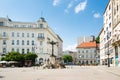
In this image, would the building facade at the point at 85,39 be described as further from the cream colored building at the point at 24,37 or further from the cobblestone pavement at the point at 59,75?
the cobblestone pavement at the point at 59,75

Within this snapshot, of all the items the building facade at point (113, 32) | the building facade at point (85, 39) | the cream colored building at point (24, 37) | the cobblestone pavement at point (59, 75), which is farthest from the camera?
the building facade at point (85, 39)


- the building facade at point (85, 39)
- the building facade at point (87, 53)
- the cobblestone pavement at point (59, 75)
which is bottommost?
the cobblestone pavement at point (59, 75)

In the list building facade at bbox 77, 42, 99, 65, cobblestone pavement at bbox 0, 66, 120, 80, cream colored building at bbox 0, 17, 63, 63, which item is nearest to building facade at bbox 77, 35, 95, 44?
building facade at bbox 77, 42, 99, 65

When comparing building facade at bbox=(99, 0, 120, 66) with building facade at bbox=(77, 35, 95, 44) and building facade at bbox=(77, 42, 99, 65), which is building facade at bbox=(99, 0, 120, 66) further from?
building facade at bbox=(77, 35, 95, 44)

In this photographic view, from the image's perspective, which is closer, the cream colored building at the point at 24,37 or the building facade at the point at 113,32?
the building facade at the point at 113,32

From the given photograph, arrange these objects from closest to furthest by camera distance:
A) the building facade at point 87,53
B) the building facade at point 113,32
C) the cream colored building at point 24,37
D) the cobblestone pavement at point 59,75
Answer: the cobblestone pavement at point 59,75
the building facade at point 113,32
the cream colored building at point 24,37
the building facade at point 87,53

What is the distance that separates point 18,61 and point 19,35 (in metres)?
16.5

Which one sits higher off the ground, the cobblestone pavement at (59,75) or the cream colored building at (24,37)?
the cream colored building at (24,37)

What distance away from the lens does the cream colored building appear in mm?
92625

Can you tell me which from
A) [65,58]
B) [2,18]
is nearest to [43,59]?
[2,18]

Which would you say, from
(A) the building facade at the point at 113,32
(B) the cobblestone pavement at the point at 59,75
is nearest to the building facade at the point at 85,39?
(A) the building facade at the point at 113,32

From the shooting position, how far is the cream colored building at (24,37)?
3647 inches

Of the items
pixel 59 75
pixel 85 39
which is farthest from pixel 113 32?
pixel 85 39

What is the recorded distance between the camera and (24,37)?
310ft
